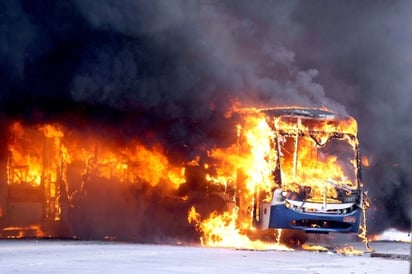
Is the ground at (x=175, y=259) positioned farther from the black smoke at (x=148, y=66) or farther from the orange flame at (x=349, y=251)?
the black smoke at (x=148, y=66)

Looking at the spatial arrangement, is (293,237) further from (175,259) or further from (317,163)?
(175,259)

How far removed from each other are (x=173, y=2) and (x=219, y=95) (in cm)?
309

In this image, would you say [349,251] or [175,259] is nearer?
[175,259]

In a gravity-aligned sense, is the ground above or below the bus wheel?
below

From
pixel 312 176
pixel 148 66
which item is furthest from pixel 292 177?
pixel 148 66

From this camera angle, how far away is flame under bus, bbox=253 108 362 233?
22.2 metres

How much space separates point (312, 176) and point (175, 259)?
5.59 metres

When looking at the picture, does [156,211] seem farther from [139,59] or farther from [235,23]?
[235,23]

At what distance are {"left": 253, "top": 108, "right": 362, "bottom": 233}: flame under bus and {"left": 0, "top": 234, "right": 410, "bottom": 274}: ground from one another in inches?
32.7

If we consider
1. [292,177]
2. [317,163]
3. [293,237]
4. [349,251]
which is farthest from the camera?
[293,237]

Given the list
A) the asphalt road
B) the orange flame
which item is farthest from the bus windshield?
the asphalt road

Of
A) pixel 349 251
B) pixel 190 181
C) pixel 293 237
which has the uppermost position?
pixel 190 181

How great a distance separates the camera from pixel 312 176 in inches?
893

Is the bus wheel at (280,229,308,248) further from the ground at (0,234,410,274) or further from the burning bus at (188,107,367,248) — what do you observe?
the ground at (0,234,410,274)
